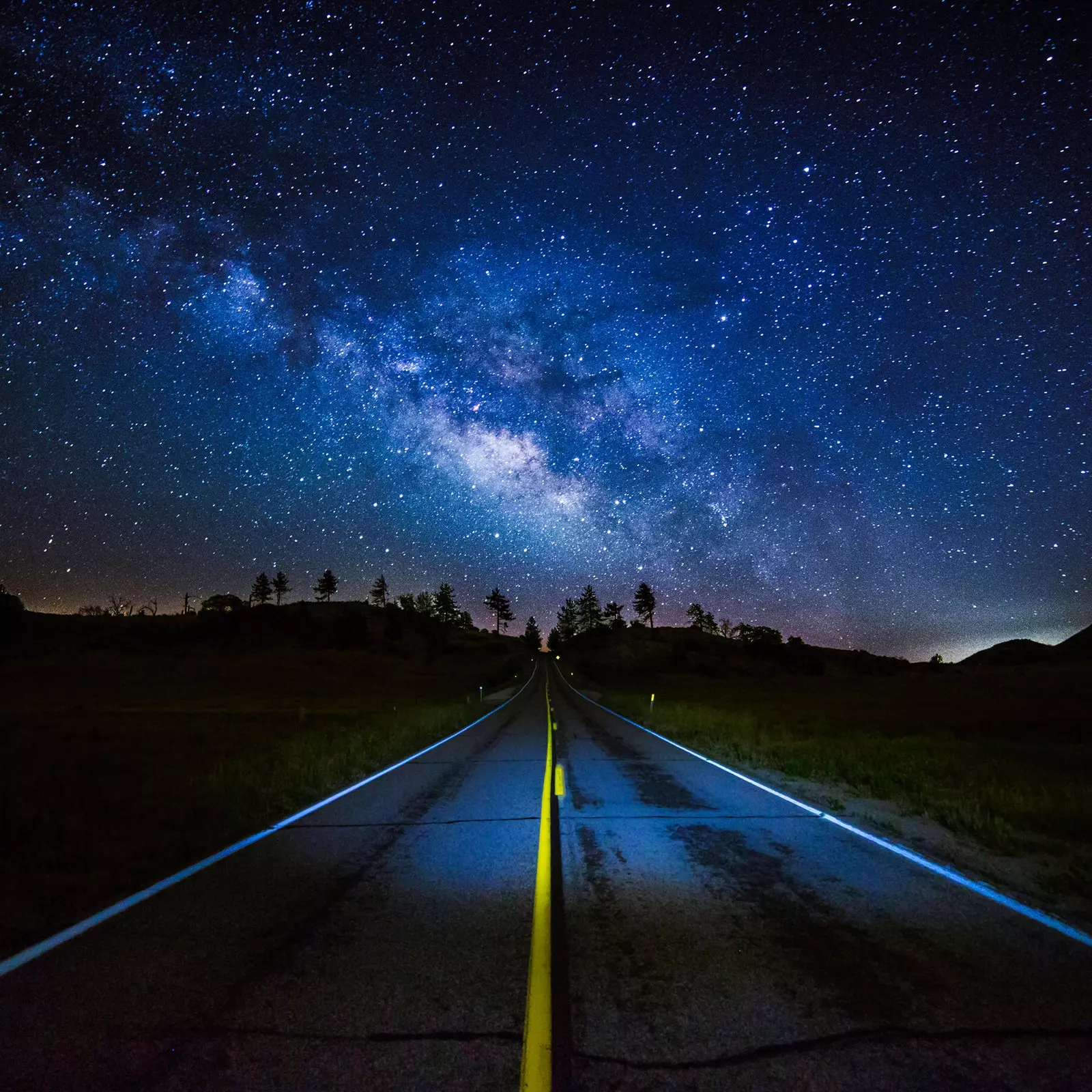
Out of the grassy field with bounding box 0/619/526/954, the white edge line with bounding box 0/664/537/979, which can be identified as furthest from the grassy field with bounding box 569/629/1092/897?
the grassy field with bounding box 0/619/526/954

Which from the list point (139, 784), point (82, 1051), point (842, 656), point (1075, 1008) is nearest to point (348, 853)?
point (82, 1051)

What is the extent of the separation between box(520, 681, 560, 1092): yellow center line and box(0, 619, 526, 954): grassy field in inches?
146

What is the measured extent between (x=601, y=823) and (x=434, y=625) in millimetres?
125506

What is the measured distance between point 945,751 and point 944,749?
2.36ft

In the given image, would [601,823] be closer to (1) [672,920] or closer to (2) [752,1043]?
(1) [672,920]

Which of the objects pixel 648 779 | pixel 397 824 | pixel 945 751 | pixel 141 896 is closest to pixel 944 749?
pixel 945 751

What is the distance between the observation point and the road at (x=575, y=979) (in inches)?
115

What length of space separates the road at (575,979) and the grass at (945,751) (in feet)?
8.50

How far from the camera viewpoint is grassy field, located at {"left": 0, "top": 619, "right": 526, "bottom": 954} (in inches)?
248

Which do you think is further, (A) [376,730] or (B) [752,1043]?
(A) [376,730]

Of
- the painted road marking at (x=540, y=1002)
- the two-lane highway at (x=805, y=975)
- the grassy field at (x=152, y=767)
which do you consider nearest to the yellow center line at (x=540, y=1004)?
the painted road marking at (x=540, y=1002)

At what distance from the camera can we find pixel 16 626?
77875mm

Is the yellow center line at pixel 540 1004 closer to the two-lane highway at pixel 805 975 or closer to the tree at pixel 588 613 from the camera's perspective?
the two-lane highway at pixel 805 975

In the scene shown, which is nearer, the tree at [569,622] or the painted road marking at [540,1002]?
the painted road marking at [540,1002]
